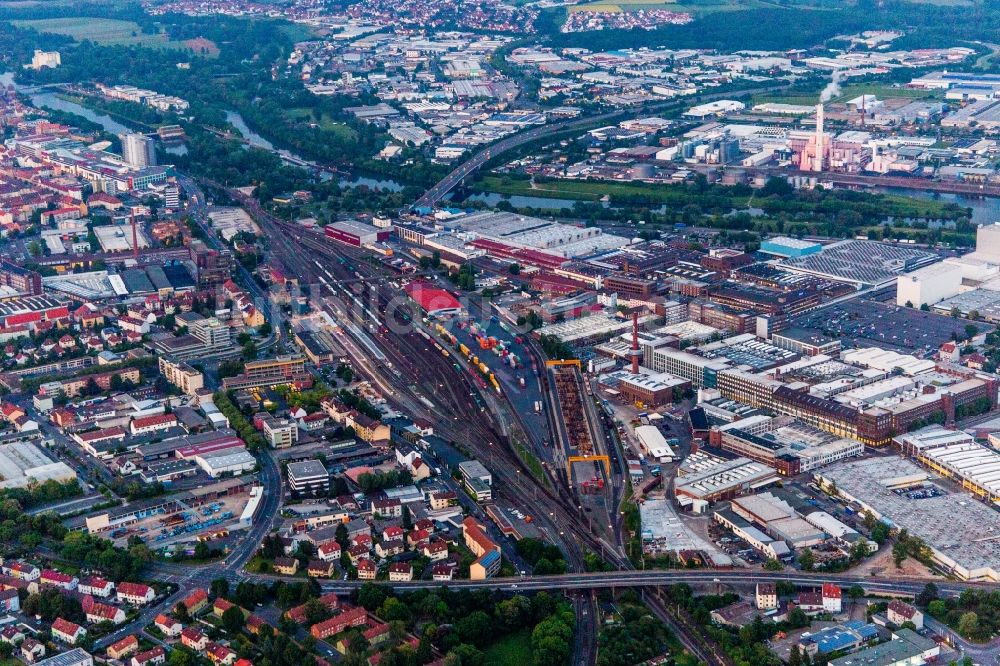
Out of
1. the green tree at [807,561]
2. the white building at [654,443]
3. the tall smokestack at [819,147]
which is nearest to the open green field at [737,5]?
the tall smokestack at [819,147]

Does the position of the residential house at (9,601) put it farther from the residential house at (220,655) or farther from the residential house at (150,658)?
the residential house at (220,655)

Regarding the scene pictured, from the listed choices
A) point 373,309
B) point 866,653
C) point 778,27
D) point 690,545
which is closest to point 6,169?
point 373,309

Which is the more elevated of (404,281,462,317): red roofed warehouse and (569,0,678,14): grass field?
(569,0,678,14): grass field

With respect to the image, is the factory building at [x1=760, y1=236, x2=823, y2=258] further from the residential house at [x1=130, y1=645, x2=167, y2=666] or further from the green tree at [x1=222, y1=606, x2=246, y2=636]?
the residential house at [x1=130, y1=645, x2=167, y2=666]

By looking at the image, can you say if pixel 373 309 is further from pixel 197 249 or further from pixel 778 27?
pixel 778 27

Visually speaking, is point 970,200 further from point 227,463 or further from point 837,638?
point 837,638

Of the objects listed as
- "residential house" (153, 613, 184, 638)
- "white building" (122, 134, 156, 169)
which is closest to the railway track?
"residential house" (153, 613, 184, 638)
